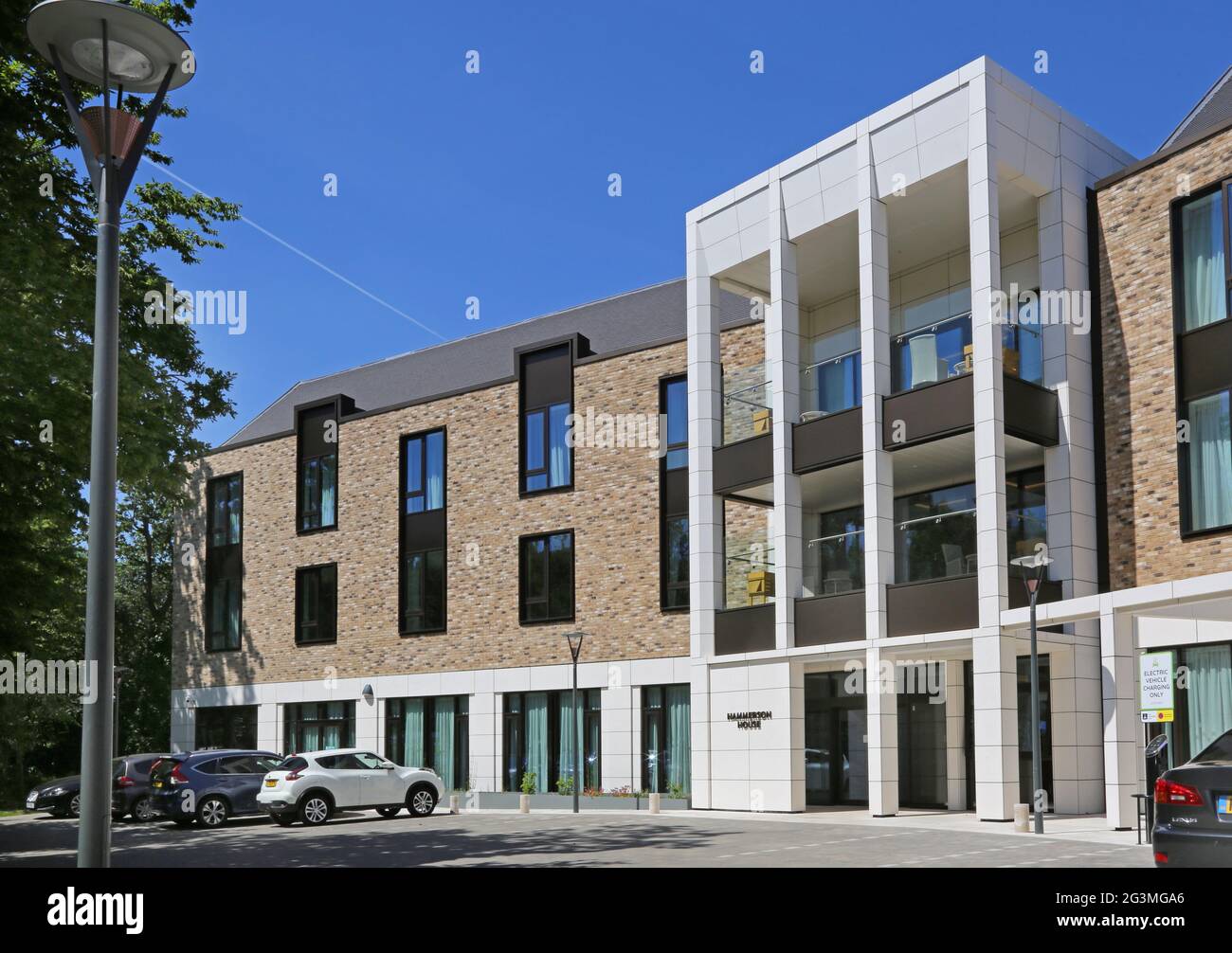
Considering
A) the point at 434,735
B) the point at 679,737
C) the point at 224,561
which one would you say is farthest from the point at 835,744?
the point at 224,561

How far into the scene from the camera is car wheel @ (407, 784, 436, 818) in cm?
2717

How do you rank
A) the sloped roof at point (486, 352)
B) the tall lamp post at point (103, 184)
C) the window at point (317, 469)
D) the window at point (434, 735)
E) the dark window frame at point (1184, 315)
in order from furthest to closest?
1. the window at point (317, 469)
2. the window at point (434, 735)
3. the sloped roof at point (486, 352)
4. the dark window frame at point (1184, 315)
5. the tall lamp post at point (103, 184)

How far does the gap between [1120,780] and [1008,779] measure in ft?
7.07

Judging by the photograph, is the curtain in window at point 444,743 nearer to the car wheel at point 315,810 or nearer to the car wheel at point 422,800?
the car wheel at point 422,800

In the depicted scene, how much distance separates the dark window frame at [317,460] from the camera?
40875 mm

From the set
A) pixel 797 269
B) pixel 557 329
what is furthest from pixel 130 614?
pixel 797 269

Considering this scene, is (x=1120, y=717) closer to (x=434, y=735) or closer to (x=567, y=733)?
(x=567, y=733)

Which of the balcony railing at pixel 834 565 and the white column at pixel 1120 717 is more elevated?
the balcony railing at pixel 834 565

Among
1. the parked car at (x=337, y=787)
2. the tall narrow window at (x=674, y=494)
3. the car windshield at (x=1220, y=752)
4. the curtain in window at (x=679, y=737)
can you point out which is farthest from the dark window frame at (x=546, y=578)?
the car windshield at (x=1220, y=752)

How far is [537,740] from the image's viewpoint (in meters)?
34.2

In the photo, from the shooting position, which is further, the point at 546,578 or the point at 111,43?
the point at 546,578

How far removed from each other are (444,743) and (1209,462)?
22770mm

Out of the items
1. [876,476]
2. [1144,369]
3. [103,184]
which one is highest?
[1144,369]

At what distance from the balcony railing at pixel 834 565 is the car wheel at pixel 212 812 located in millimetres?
12896
